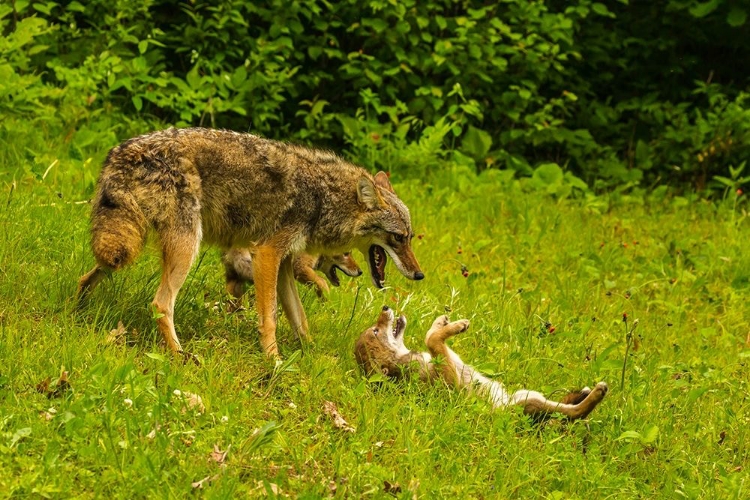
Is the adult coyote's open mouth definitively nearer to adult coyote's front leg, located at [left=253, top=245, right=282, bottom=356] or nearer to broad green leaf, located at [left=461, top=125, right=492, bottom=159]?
adult coyote's front leg, located at [left=253, top=245, right=282, bottom=356]

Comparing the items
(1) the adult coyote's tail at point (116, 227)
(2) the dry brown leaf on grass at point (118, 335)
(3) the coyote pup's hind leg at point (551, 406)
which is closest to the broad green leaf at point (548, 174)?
(3) the coyote pup's hind leg at point (551, 406)

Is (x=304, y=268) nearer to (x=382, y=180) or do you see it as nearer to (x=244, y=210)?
(x=382, y=180)

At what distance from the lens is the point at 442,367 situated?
6070 millimetres

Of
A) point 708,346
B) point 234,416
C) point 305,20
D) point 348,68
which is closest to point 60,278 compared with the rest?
point 234,416

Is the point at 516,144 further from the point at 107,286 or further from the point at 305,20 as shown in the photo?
the point at 107,286

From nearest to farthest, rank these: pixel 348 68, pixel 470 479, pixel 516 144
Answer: pixel 470 479
pixel 348 68
pixel 516 144

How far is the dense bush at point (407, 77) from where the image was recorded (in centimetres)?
1112

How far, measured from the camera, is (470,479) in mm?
5184

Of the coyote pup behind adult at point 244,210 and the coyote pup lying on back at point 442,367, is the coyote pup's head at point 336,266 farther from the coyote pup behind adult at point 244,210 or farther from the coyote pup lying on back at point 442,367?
the coyote pup lying on back at point 442,367

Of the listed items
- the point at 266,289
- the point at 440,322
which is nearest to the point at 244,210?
the point at 266,289

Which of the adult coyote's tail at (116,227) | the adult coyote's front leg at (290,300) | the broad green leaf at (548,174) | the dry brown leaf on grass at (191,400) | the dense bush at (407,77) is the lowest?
the broad green leaf at (548,174)

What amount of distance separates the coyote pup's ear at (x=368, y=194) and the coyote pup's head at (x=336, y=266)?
45.0 inches

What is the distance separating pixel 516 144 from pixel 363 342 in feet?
24.5

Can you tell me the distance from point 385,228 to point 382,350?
3.82 ft
